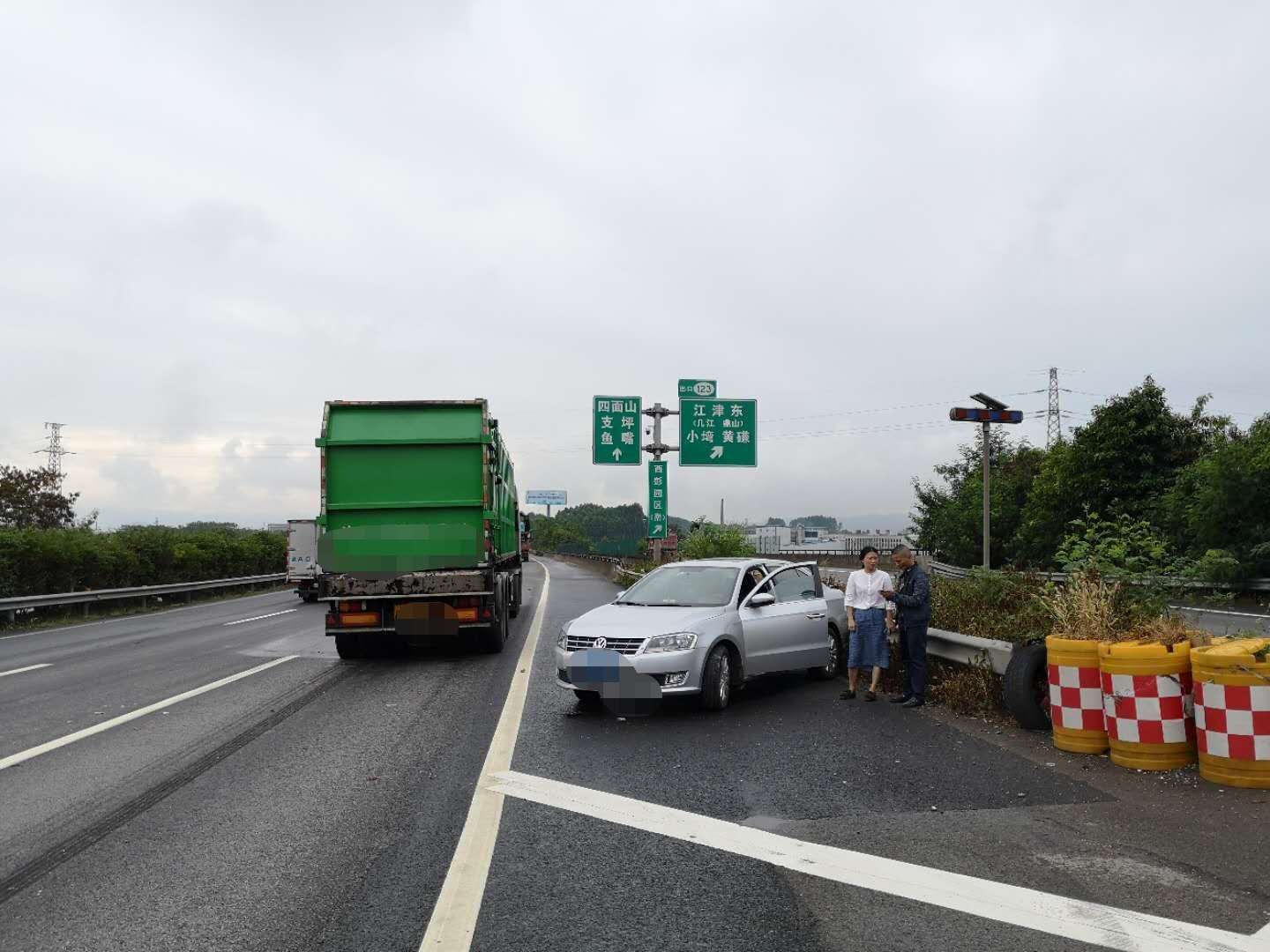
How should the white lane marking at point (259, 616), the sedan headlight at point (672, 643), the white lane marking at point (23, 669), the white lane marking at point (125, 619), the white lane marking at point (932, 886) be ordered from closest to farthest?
the white lane marking at point (932, 886) < the sedan headlight at point (672, 643) < the white lane marking at point (23, 669) < the white lane marking at point (125, 619) < the white lane marking at point (259, 616)

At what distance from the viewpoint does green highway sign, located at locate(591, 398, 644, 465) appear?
29.4m

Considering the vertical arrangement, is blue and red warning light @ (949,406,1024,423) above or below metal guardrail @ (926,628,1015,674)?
above

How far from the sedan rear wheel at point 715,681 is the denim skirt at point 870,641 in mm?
1427

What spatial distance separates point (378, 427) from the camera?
13.3 m

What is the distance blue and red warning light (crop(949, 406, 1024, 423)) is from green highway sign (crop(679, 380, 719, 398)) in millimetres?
16419

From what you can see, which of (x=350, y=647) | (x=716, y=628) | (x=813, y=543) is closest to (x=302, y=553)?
(x=350, y=647)

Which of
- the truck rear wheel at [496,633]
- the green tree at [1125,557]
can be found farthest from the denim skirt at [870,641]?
the truck rear wheel at [496,633]

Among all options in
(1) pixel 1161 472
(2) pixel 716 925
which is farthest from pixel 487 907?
(1) pixel 1161 472

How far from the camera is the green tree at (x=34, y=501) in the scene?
36.7 metres

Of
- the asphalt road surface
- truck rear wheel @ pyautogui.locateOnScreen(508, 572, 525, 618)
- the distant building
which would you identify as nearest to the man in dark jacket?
the asphalt road surface

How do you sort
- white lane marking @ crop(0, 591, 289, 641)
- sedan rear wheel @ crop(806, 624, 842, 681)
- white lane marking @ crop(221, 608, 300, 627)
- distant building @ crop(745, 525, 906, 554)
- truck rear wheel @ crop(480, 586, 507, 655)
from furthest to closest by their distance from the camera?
distant building @ crop(745, 525, 906, 554), white lane marking @ crop(221, 608, 300, 627), white lane marking @ crop(0, 591, 289, 641), truck rear wheel @ crop(480, 586, 507, 655), sedan rear wheel @ crop(806, 624, 842, 681)

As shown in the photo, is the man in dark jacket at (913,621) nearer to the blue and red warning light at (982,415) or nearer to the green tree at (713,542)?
the blue and red warning light at (982,415)

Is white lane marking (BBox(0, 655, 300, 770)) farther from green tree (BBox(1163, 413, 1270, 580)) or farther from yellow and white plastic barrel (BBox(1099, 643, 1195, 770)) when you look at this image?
green tree (BBox(1163, 413, 1270, 580))

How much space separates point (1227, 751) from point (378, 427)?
1081 centimetres
